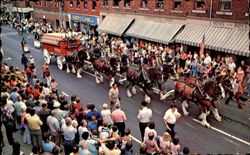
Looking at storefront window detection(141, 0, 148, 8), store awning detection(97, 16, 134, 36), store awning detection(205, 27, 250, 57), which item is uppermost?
storefront window detection(141, 0, 148, 8)

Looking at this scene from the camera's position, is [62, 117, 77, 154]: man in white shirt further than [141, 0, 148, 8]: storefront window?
No

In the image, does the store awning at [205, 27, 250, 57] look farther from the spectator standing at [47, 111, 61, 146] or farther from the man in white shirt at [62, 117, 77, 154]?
the spectator standing at [47, 111, 61, 146]

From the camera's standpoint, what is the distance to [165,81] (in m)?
13.4

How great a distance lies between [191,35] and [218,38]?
2205mm

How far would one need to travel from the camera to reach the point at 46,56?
2077cm

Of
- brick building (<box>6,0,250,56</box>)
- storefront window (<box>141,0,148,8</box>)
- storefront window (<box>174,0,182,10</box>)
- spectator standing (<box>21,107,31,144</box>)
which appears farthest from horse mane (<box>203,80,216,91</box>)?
storefront window (<box>141,0,148,8</box>)

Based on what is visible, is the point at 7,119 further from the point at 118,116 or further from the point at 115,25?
the point at 115,25

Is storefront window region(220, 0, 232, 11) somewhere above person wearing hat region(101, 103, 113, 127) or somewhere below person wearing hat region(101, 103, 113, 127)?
above

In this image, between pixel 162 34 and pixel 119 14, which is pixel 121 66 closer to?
pixel 162 34

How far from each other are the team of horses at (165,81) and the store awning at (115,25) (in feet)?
28.1

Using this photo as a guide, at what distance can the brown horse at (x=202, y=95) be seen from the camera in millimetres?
10523

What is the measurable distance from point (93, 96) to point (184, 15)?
10.2 metres

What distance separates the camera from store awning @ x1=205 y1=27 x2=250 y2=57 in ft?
52.4

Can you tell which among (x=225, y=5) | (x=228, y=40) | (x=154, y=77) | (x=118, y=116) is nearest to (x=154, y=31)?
(x=225, y=5)
